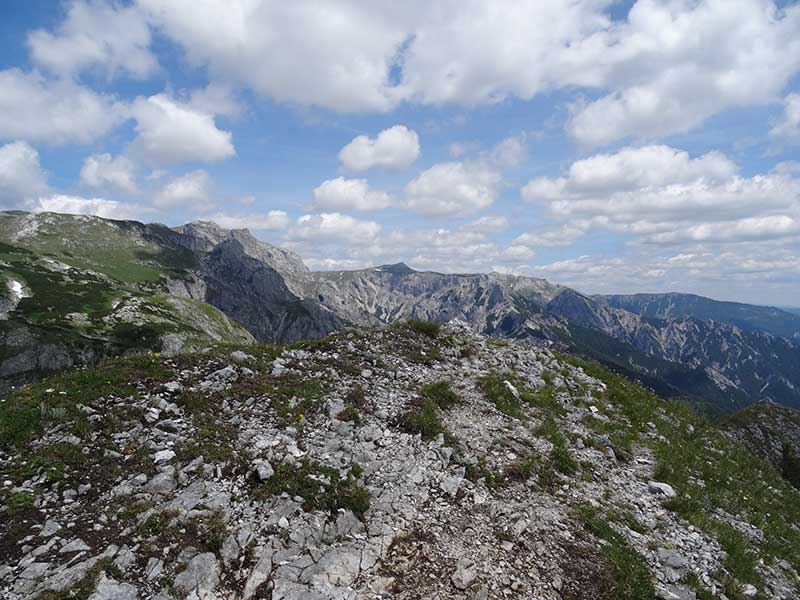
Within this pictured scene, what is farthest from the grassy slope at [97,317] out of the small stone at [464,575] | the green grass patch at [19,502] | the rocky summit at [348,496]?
the small stone at [464,575]

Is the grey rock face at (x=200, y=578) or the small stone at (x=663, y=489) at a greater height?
the grey rock face at (x=200, y=578)

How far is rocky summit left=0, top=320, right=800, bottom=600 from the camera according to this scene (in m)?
9.89

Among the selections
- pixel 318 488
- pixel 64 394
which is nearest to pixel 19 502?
pixel 64 394

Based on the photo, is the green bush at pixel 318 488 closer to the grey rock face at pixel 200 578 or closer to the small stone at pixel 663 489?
the grey rock face at pixel 200 578

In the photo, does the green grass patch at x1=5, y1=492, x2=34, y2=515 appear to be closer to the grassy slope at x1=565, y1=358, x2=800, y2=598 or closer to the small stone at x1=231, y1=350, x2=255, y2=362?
the small stone at x1=231, y1=350, x2=255, y2=362

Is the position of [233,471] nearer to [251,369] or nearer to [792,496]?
[251,369]

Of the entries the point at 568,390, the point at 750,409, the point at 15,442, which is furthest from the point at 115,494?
the point at 750,409

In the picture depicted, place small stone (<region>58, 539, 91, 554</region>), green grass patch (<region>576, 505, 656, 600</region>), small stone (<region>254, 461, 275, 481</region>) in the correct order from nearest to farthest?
small stone (<region>58, 539, 91, 554</region>) < green grass patch (<region>576, 505, 656, 600</region>) < small stone (<region>254, 461, 275, 481</region>)

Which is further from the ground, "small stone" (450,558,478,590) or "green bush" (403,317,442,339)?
"green bush" (403,317,442,339)

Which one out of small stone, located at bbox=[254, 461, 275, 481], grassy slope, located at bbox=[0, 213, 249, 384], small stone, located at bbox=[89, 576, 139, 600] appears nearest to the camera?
small stone, located at bbox=[89, 576, 139, 600]

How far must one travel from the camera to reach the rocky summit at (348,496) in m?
9.89

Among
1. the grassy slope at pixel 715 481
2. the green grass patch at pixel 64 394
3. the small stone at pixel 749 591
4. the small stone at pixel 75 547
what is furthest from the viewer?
the grassy slope at pixel 715 481

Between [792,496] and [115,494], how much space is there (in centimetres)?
2769

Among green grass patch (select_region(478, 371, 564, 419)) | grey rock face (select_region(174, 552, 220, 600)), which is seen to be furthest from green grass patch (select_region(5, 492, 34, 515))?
green grass patch (select_region(478, 371, 564, 419))
